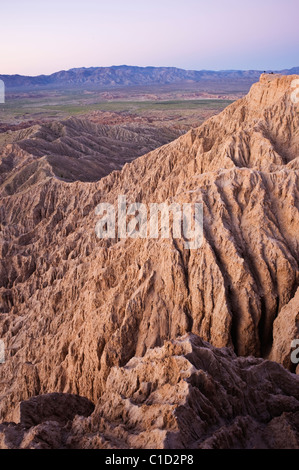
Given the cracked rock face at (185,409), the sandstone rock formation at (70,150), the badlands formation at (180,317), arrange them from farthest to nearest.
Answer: the sandstone rock formation at (70,150)
the badlands formation at (180,317)
the cracked rock face at (185,409)

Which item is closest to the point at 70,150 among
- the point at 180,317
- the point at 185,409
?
the point at 180,317

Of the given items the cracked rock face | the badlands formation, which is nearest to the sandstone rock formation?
the badlands formation

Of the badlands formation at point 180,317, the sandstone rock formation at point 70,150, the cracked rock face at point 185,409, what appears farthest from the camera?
the sandstone rock formation at point 70,150

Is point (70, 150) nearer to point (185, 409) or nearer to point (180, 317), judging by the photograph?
point (180, 317)

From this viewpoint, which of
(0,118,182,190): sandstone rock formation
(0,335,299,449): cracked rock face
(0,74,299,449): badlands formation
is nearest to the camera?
(0,335,299,449): cracked rock face

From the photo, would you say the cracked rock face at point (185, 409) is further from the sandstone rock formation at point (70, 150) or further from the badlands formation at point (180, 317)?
the sandstone rock formation at point (70, 150)

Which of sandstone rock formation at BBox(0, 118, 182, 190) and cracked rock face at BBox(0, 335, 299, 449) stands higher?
sandstone rock formation at BBox(0, 118, 182, 190)

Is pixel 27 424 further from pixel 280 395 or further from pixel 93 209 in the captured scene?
pixel 93 209

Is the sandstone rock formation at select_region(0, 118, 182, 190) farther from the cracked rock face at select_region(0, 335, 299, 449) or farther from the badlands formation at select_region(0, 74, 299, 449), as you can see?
the cracked rock face at select_region(0, 335, 299, 449)

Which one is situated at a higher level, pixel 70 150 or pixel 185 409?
pixel 70 150

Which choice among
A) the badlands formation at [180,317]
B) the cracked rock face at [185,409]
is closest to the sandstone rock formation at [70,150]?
the badlands formation at [180,317]
